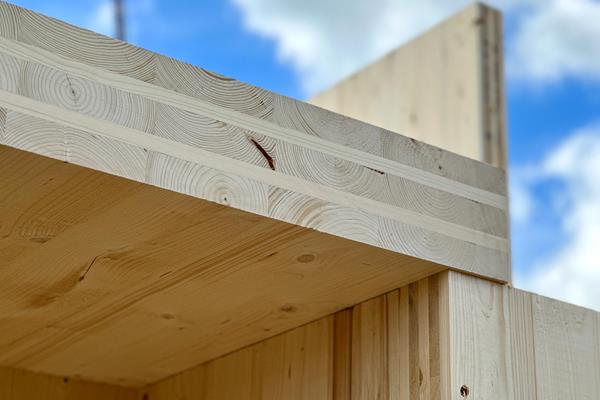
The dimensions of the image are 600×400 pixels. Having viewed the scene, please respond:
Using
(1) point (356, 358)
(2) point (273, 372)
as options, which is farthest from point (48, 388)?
(1) point (356, 358)

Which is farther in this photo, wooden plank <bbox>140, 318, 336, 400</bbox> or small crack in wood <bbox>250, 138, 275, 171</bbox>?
wooden plank <bbox>140, 318, 336, 400</bbox>

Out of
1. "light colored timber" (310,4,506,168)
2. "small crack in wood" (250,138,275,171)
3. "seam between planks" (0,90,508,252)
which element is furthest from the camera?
"light colored timber" (310,4,506,168)

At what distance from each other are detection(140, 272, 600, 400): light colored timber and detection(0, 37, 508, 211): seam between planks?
0.29 ft

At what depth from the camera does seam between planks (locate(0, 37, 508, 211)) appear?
852 millimetres

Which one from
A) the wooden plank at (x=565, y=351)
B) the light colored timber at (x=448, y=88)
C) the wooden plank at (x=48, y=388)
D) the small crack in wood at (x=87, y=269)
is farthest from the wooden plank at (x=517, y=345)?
the light colored timber at (x=448, y=88)

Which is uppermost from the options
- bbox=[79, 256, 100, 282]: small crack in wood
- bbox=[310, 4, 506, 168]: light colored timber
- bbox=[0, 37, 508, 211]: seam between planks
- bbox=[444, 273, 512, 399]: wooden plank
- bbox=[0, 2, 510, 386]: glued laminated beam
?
bbox=[310, 4, 506, 168]: light colored timber

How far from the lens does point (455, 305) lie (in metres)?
1.01

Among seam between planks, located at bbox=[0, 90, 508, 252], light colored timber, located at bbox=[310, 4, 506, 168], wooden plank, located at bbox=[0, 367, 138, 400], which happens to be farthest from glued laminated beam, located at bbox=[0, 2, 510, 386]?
light colored timber, located at bbox=[310, 4, 506, 168]

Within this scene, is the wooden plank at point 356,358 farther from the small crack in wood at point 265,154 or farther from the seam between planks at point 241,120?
the small crack in wood at point 265,154

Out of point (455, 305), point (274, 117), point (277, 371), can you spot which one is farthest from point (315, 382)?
point (274, 117)

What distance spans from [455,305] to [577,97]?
258 centimetres

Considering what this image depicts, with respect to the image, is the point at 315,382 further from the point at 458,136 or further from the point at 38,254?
the point at 458,136

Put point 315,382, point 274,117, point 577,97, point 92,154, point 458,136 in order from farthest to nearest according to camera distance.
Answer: point 577,97, point 458,136, point 315,382, point 274,117, point 92,154

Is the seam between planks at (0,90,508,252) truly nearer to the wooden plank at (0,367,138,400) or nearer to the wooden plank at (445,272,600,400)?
the wooden plank at (445,272,600,400)
